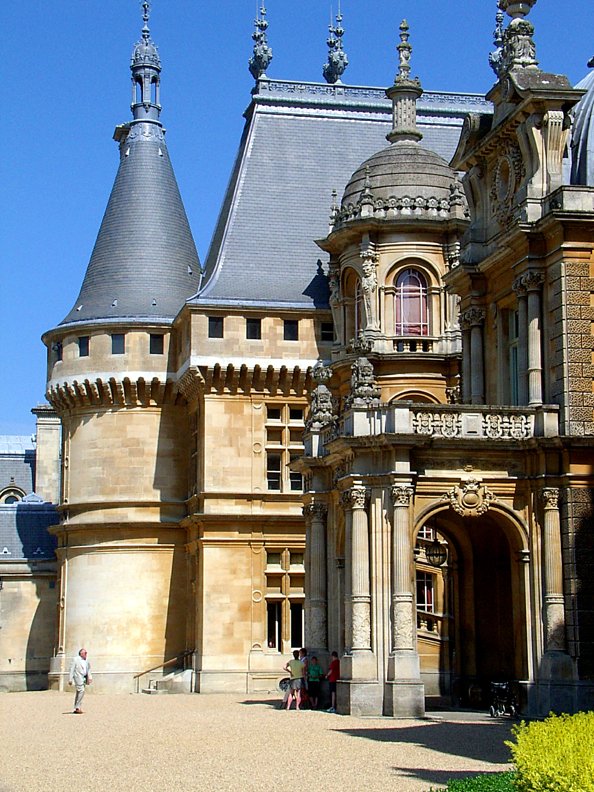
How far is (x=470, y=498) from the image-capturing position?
34.1 meters

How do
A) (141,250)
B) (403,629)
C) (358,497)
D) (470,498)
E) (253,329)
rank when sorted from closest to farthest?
(403,629)
(470,498)
(358,497)
(253,329)
(141,250)

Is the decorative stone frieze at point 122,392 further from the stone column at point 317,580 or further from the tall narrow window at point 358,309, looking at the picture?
the stone column at point 317,580

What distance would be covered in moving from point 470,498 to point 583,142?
31.0 ft

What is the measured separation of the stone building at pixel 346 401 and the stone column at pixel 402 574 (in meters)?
0.05

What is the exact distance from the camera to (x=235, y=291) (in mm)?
52344

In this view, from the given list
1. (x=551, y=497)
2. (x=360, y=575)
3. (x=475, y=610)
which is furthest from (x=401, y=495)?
(x=475, y=610)

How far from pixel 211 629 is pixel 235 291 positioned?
479 inches

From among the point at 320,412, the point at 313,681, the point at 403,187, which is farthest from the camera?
the point at 403,187

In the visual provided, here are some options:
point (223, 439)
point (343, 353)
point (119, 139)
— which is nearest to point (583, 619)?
point (343, 353)

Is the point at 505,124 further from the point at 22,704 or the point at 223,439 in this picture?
the point at 22,704

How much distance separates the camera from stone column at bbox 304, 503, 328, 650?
1521 inches

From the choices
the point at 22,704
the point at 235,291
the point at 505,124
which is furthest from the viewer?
the point at 235,291

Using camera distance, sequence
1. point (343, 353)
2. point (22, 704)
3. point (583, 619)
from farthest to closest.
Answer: point (343, 353)
point (22, 704)
point (583, 619)

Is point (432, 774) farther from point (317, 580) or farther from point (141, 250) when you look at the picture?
point (141, 250)
